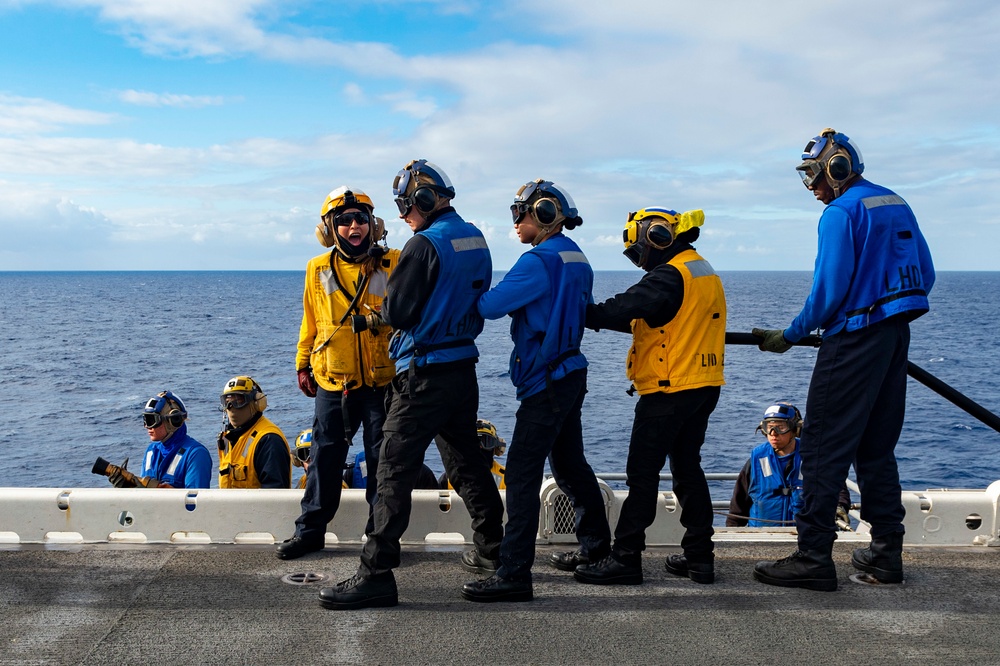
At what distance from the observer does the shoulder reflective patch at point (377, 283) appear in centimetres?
555

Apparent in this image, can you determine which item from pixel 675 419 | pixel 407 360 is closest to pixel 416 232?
pixel 407 360

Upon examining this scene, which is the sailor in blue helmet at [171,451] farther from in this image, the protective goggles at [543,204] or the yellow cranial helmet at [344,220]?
the protective goggles at [543,204]

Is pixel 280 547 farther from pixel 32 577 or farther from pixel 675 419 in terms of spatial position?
pixel 675 419

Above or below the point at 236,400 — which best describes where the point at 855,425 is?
above

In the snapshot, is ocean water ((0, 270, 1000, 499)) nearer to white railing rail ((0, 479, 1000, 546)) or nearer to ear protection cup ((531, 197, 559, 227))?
white railing rail ((0, 479, 1000, 546))

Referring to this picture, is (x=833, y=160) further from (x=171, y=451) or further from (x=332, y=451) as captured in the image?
(x=171, y=451)

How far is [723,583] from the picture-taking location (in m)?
5.14

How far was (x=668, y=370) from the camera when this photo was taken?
5016mm

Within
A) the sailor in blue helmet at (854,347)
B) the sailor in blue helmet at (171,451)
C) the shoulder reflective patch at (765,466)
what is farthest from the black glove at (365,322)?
the shoulder reflective patch at (765,466)

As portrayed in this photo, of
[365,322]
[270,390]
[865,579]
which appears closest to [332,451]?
[365,322]

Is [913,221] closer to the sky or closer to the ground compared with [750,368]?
closer to the sky

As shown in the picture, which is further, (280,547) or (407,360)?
(280,547)

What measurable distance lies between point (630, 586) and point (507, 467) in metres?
0.95

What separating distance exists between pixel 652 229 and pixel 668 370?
0.78m
